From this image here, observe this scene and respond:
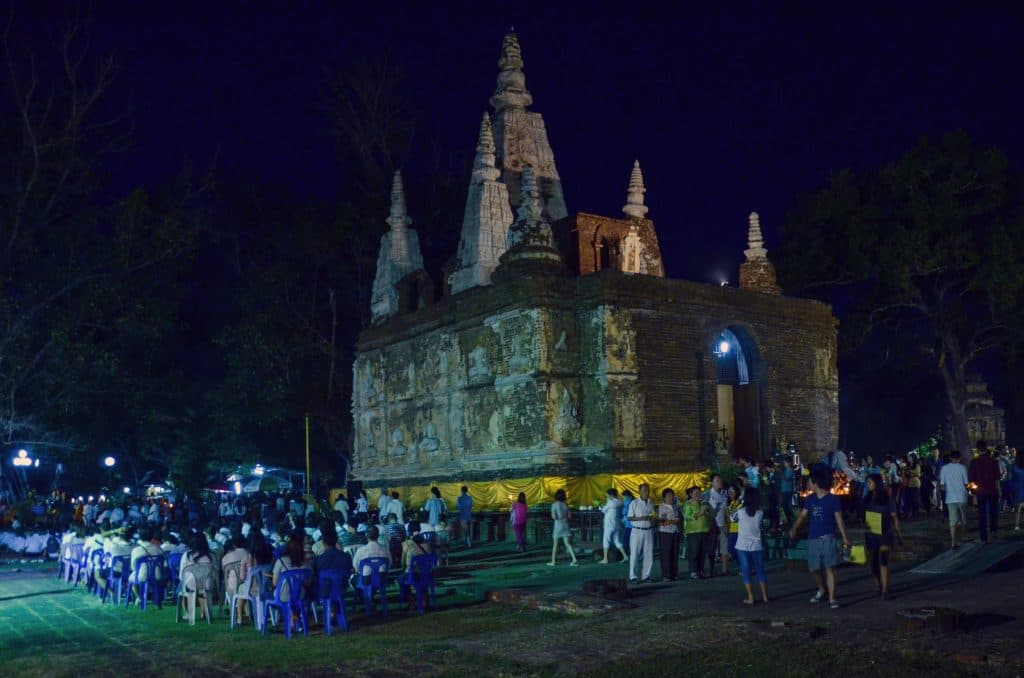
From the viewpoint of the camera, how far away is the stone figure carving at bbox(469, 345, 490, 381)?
1075 inches

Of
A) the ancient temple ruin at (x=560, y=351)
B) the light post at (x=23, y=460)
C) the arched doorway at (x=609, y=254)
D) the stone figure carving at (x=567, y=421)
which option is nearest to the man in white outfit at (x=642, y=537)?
the ancient temple ruin at (x=560, y=351)

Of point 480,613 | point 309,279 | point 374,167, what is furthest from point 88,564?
point 374,167

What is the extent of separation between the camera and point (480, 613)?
1352 cm

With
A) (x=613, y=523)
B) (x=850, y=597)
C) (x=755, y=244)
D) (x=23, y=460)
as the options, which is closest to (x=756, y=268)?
(x=755, y=244)

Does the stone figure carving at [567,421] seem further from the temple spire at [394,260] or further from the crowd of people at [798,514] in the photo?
the temple spire at [394,260]

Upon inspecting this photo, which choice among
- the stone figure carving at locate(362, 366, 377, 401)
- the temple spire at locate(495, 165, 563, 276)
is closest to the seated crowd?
the temple spire at locate(495, 165, 563, 276)

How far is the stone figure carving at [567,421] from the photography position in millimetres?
25578

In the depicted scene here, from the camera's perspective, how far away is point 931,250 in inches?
1487

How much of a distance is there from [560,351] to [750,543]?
13.6 meters

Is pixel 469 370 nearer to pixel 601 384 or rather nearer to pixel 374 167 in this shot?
pixel 601 384

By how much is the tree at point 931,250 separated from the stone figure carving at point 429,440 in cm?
1793

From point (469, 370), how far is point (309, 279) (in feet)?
65.4

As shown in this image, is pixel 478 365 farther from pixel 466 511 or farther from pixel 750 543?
pixel 750 543

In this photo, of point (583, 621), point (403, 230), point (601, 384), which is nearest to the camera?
point (583, 621)
